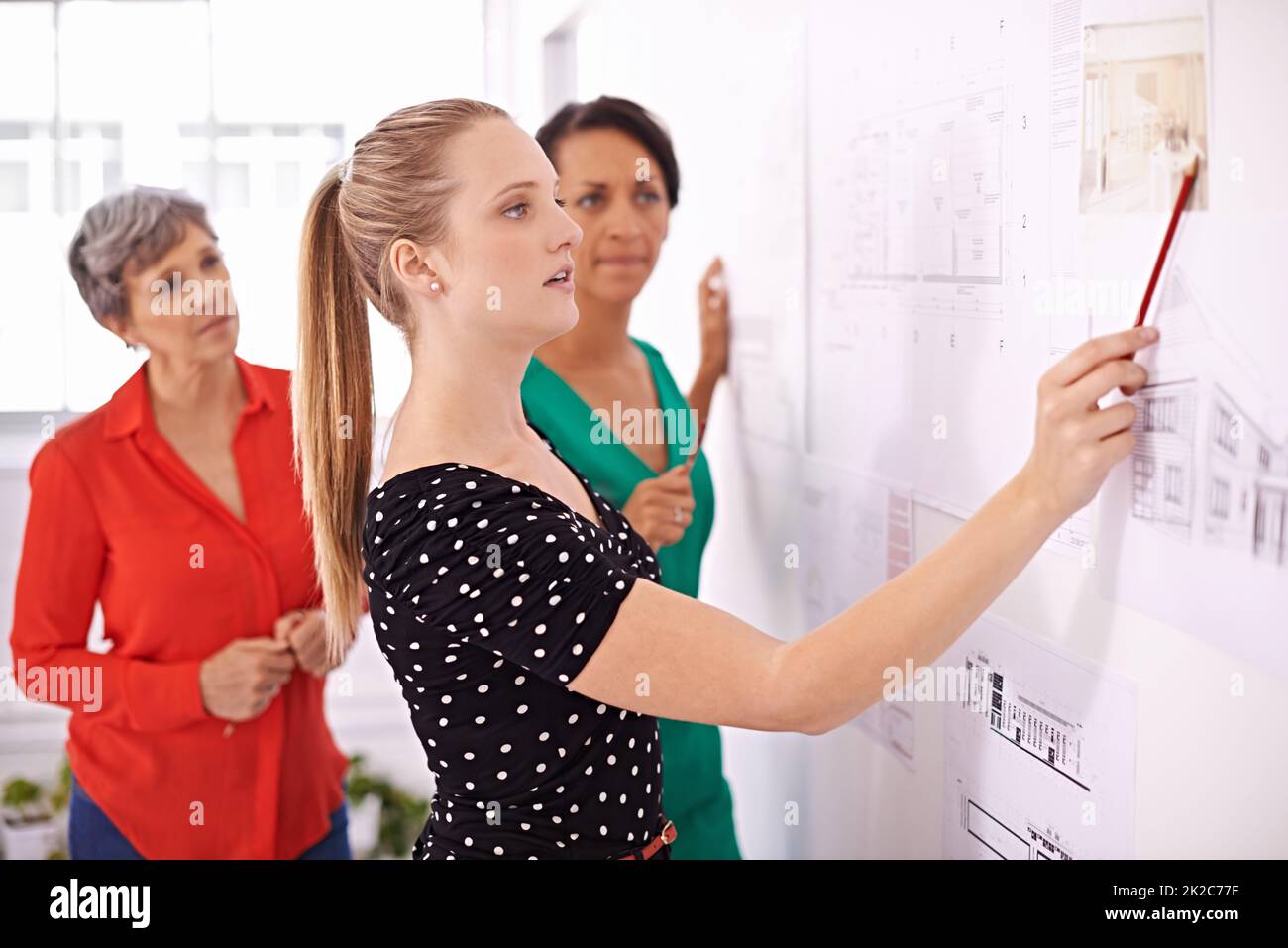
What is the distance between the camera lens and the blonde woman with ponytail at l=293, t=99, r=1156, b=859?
831mm

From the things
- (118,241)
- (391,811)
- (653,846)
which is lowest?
(391,811)

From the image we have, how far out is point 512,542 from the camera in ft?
2.74

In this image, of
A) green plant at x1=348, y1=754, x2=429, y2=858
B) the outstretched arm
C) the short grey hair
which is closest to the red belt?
the outstretched arm

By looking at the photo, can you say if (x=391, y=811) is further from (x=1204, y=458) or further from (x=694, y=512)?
(x=1204, y=458)

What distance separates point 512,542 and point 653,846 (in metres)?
0.34

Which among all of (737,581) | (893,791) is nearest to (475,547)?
(893,791)

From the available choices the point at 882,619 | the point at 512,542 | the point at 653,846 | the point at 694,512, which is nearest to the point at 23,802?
the point at 694,512

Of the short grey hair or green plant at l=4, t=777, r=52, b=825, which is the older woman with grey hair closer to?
the short grey hair

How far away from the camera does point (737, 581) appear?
1925mm

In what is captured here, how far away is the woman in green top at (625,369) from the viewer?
143cm

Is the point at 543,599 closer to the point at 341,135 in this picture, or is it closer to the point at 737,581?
the point at 737,581

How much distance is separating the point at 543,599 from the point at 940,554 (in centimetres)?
28

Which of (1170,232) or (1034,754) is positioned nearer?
(1170,232)

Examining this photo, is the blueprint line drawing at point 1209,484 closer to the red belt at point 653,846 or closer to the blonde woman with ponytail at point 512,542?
the blonde woman with ponytail at point 512,542
